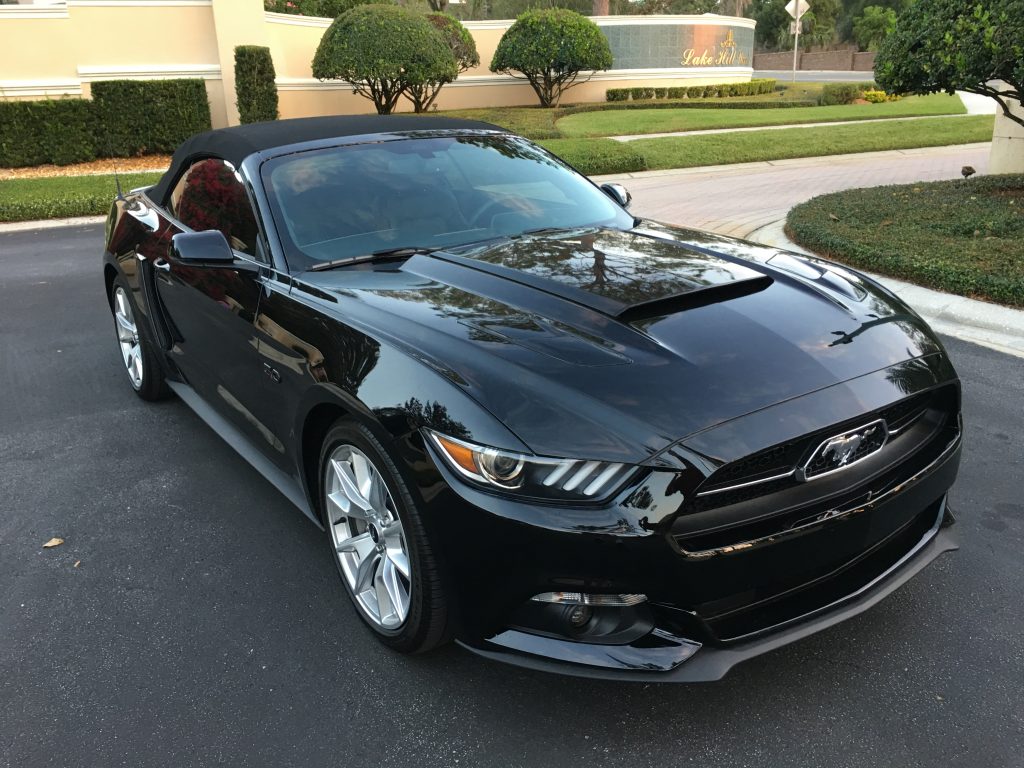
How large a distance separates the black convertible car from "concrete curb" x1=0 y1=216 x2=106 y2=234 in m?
9.90

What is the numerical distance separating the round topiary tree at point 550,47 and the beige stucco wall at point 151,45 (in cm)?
576

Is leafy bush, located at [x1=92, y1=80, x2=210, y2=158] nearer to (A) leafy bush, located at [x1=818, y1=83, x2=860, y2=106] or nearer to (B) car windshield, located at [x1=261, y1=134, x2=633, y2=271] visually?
(B) car windshield, located at [x1=261, y1=134, x2=633, y2=271]

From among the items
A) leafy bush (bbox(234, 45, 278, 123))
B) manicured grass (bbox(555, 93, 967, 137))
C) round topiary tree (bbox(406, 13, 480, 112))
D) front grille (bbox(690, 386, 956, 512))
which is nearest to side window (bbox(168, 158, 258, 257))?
front grille (bbox(690, 386, 956, 512))

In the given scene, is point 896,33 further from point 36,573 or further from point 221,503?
point 36,573

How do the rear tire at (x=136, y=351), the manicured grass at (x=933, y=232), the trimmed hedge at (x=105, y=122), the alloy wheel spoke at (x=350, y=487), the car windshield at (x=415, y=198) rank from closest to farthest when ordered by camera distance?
1. the alloy wheel spoke at (x=350, y=487)
2. the car windshield at (x=415, y=198)
3. the rear tire at (x=136, y=351)
4. the manicured grass at (x=933, y=232)
5. the trimmed hedge at (x=105, y=122)

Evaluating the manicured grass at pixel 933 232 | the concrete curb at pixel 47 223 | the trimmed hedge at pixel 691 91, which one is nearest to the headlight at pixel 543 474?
the manicured grass at pixel 933 232

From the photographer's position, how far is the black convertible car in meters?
2.13

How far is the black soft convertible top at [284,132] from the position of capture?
148 inches

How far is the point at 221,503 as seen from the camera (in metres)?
3.86

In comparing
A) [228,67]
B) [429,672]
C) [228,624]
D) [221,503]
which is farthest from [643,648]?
[228,67]

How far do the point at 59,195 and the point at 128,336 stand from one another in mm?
9869

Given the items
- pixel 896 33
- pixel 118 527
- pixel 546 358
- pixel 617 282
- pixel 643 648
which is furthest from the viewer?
pixel 896 33

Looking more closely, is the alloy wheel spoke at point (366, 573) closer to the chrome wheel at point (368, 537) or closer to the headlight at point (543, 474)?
the chrome wheel at point (368, 537)

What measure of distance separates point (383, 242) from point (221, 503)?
1471mm
